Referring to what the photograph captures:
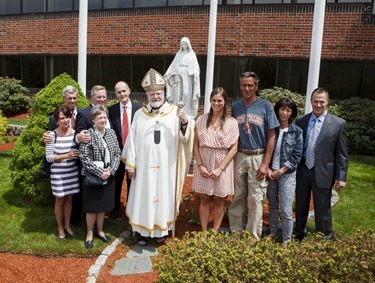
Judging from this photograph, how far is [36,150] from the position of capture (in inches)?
217

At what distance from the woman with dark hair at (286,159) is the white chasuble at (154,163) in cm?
107

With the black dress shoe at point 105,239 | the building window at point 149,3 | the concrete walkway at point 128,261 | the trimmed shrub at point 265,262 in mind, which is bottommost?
the concrete walkway at point 128,261

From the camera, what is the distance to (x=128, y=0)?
15.6 meters

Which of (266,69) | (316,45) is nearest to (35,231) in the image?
(316,45)

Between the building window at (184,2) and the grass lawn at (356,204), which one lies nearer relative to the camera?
the grass lawn at (356,204)

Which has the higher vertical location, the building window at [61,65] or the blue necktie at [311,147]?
the building window at [61,65]

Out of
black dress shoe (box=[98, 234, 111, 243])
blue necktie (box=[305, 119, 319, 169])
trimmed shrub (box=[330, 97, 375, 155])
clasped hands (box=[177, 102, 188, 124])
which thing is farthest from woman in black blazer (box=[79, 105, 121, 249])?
trimmed shrub (box=[330, 97, 375, 155])

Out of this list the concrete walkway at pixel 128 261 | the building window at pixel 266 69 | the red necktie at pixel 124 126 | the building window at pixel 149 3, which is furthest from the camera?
the building window at pixel 149 3

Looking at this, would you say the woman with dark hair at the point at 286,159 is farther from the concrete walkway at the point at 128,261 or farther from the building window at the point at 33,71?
the building window at the point at 33,71

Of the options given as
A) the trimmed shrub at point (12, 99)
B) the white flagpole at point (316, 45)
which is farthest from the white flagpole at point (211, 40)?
the trimmed shrub at point (12, 99)

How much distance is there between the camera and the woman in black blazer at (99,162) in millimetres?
4500

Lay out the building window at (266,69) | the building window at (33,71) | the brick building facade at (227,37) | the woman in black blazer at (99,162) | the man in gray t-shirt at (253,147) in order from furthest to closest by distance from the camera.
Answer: the building window at (33,71), the building window at (266,69), the brick building facade at (227,37), the woman in black blazer at (99,162), the man in gray t-shirt at (253,147)

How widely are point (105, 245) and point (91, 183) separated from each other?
33.8 inches

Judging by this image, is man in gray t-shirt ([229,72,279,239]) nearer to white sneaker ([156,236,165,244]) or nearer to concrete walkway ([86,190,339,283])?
white sneaker ([156,236,165,244])
